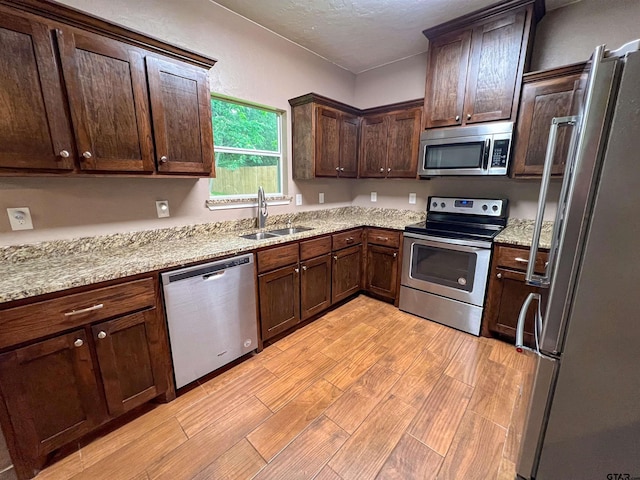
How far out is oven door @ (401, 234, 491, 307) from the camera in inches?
89.2

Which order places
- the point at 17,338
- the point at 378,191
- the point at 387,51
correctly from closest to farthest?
the point at 17,338 < the point at 387,51 < the point at 378,191

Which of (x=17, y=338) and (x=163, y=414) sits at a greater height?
(x=17, y=338)

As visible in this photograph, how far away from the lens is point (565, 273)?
2.97 feet

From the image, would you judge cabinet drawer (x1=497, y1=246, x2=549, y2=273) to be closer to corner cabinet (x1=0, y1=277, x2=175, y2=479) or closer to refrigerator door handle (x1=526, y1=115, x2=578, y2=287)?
refrigerator door handle (x1=526, y1=115, x2=578, y2=287)

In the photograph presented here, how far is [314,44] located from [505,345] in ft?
10.9

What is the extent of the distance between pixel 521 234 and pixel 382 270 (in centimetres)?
129

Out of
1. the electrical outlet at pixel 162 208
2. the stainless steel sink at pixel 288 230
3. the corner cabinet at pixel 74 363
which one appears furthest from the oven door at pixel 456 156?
the corner cabinet at pixel 74 363

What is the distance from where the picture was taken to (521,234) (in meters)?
2.27

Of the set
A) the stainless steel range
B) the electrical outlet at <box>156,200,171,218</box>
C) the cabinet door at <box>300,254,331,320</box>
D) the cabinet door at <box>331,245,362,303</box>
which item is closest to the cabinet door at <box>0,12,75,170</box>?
the electrical outlet at <box>156,200,171,218</box>

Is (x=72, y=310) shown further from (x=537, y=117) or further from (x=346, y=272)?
(x=537, y=117)

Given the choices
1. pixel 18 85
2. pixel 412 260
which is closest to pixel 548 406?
pixel 412 260

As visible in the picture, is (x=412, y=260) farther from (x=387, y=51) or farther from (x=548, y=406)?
(x=387, y=51)

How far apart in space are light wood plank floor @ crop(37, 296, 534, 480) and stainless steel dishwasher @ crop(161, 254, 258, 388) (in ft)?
0.59

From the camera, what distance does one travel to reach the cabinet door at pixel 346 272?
2.71m
